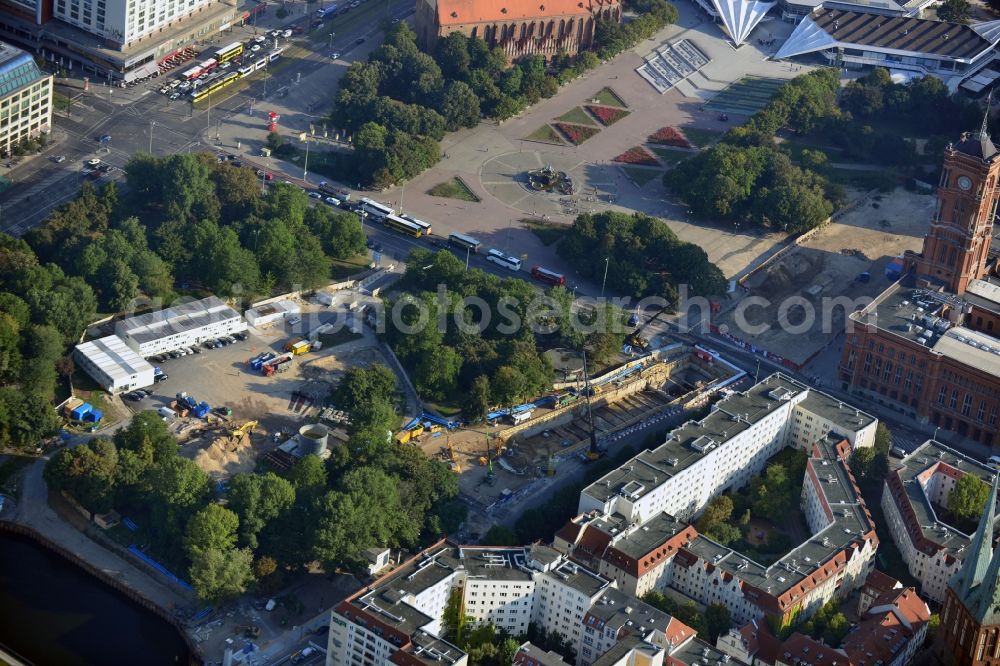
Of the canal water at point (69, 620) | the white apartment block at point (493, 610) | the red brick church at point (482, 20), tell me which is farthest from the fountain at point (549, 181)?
the canal water at point (69, 620)

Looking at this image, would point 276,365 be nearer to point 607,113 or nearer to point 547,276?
point 547,276

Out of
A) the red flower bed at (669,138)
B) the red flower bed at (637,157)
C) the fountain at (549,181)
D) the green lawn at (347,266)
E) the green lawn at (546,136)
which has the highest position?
the red flower bed at (669,138)

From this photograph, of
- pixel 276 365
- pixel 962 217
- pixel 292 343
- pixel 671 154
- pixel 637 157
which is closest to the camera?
pixel 276 365

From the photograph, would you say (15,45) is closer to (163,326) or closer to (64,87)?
(64,87)

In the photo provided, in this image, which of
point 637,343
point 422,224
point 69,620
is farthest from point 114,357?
point 637,343

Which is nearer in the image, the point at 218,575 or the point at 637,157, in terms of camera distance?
the point at 218,575

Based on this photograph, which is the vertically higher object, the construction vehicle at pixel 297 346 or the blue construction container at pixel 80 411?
the construction vehicle at pixel 297 346

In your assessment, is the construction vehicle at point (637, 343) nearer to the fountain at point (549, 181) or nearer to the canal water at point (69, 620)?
the fountain at point (549, 181)
